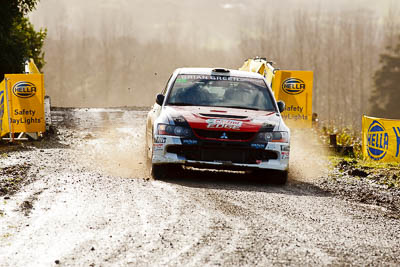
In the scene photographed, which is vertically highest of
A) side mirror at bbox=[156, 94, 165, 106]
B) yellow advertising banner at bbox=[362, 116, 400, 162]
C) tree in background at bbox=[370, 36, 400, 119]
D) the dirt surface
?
side mirror at bbox=[156, 94, 165, 106]

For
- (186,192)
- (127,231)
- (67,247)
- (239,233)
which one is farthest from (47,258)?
(186,192)

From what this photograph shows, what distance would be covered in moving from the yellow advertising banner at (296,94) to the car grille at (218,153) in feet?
27.2

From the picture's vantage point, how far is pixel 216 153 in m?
9.29

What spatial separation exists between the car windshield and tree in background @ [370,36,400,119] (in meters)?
53.7

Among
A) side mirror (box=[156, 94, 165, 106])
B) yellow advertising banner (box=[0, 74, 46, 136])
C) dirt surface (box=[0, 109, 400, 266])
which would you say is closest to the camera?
dirt surface (box=[0, 109, 400, 266])

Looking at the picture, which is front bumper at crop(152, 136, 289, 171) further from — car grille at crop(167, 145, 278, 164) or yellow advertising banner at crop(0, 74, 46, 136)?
yellow advertising banner at crop(0, 74, 46, 136)

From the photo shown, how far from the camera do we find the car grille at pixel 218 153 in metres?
9.28

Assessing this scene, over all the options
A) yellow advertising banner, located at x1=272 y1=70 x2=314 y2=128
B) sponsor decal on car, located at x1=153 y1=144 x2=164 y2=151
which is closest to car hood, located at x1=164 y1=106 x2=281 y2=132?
sponsor decal on car, located at x1=153 y1=144 x2=164 y2=151

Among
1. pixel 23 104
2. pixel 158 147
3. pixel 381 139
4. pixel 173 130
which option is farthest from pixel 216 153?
pixel 23 104

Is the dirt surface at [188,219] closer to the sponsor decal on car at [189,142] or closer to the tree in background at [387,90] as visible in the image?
the sponsor decal on car at [189,142]

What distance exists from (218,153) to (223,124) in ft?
1.41

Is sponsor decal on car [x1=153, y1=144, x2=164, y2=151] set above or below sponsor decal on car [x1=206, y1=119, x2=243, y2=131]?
below

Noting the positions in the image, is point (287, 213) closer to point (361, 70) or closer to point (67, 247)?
point (67, 247)

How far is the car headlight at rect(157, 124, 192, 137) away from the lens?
9289 millimetres
